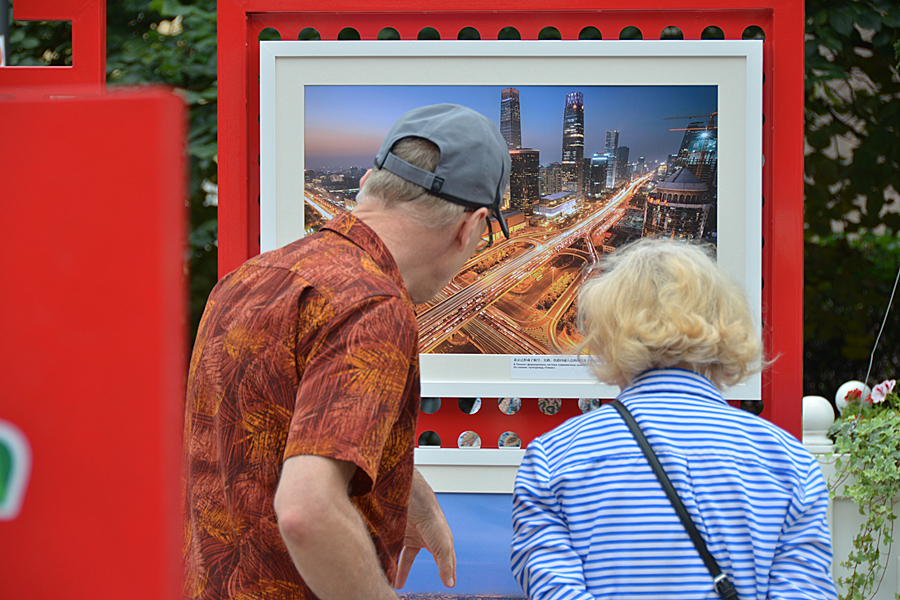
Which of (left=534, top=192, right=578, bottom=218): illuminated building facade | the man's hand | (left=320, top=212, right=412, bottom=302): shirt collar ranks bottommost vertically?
the man's hand

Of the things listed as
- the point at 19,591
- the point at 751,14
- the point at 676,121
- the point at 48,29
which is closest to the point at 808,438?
the point at 676,121

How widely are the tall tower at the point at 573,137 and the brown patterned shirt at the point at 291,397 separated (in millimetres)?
960

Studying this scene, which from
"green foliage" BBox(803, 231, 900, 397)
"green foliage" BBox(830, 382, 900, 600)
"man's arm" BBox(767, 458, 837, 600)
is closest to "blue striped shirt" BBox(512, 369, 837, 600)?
"man's arm" BBox(767, 458, 837, 600)

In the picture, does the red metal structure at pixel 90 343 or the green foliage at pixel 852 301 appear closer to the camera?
the red metal structure at pixel 90 343

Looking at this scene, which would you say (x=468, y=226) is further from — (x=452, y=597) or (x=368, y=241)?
(x=452, y=597)

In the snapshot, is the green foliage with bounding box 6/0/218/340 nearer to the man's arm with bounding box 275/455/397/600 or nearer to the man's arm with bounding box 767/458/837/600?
A: the man's arm with bounding box 275/455/397/600

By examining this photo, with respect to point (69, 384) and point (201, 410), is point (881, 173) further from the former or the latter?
point (69, 384)

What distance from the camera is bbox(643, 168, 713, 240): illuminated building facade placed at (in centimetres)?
191

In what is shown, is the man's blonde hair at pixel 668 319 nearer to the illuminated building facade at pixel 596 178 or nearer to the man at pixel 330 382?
the man at pixel 330 382

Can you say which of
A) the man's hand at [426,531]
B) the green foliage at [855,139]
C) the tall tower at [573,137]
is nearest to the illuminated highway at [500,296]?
the tall tower at [573,137]

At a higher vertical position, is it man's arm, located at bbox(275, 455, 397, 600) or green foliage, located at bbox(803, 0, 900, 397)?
green foliage, located at bbox(803, 0, 900, 397)

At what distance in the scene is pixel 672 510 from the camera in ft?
3.53

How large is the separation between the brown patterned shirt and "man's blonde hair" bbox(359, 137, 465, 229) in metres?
0.07

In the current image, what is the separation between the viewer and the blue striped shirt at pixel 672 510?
1.08 m
